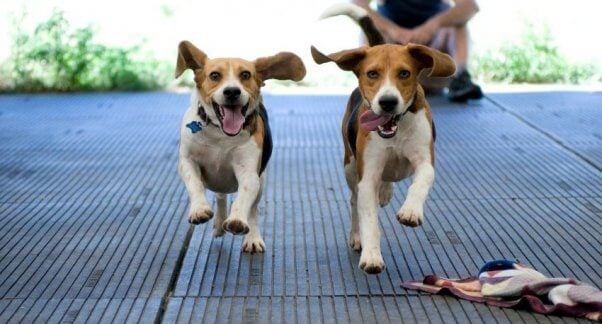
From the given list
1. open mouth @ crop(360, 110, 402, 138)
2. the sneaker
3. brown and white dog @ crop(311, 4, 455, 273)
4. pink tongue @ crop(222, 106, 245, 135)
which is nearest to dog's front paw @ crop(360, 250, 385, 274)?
brown and white dog @ crop(311, 4, 455, 273)

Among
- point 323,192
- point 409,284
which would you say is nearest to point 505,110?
point 323,192

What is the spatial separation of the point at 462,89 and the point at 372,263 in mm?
5323

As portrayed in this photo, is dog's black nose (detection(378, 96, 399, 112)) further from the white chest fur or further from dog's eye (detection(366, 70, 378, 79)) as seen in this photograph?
the white chest fur

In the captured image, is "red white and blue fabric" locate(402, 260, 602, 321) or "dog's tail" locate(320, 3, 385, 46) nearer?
"red white and blue fabric" locate(402, 260, 602, 321)

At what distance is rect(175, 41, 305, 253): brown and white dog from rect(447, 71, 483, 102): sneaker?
4.66 m

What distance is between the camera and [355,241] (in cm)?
438

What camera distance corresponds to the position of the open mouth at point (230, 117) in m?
4.09

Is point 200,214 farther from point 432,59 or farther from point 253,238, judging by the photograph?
point 432,59

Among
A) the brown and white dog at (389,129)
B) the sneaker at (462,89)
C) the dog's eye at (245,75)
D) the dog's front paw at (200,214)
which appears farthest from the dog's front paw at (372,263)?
the sneaker at (462,89)

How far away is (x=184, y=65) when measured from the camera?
14.1ft

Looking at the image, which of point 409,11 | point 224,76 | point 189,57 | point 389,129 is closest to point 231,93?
point 224,76

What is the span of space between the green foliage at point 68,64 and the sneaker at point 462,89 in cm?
295

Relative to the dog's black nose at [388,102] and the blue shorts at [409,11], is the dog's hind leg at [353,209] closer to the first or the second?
the dog's black nose at [388,102]

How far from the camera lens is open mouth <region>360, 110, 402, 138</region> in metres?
3.92
